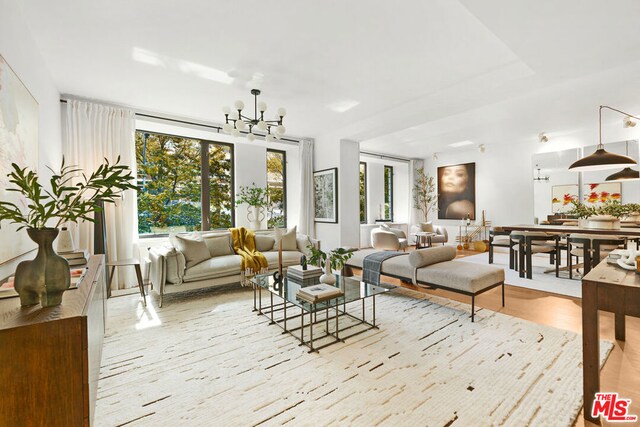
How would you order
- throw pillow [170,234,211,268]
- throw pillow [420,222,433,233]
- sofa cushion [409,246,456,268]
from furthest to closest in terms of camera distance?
throw pillow [420,222,433,233], throw pillow [170,234,211,268], sofa cushion [409,246,456,268]

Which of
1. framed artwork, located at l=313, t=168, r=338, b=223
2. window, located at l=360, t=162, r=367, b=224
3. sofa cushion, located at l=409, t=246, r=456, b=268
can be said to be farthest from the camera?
window, located at l=360, t=162, r=367, b=224

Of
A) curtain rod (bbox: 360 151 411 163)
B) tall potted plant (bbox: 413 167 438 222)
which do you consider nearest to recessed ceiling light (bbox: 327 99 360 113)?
curtain rod (bbox: 360 151 411 163)

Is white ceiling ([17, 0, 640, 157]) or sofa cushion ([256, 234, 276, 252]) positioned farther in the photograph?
sofa cushion ([256, 234, 276, 252])

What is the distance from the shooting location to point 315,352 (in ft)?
7.65

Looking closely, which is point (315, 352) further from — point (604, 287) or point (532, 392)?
point (604, 287)

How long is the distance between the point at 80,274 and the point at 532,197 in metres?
8.55

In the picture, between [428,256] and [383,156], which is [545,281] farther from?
[383,156]

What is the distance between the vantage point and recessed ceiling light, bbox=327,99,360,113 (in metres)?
4.35

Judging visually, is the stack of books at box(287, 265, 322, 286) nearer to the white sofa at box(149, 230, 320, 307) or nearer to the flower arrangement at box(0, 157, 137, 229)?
the white sofa at box(149, 230, 320, 307)

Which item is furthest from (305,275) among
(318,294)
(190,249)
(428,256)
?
(190,249)

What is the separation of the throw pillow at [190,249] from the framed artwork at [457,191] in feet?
23.7

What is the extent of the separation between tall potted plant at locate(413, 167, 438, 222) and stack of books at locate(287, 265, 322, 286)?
22.6 feet

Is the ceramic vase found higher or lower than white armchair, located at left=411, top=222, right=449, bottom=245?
higher

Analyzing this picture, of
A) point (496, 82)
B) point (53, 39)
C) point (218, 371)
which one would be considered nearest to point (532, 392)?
point (218, 371)
